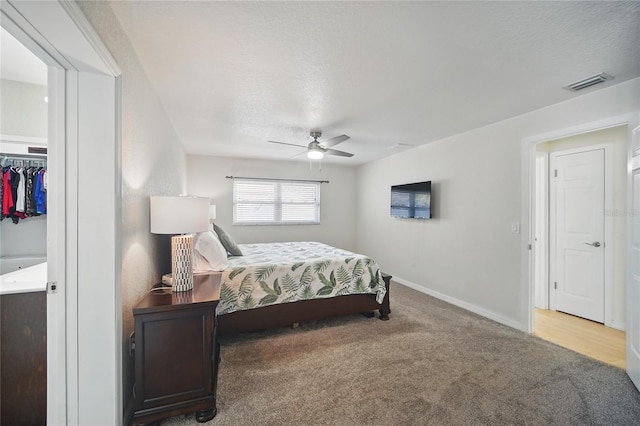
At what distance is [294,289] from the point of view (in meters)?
2.95

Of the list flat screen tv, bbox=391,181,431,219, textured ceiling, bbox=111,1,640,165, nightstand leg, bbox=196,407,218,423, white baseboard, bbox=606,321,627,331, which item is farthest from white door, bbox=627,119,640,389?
nightstand leg, bbox=196,407,218,423

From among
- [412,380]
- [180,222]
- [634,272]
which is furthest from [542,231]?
[180,222]

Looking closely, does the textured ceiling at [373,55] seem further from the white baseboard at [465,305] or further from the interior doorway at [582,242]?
the white baseboard at [465,305]

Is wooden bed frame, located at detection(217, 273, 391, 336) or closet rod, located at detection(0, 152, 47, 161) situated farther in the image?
wooden bed frame, located at detection(217, 273, 391, 336)

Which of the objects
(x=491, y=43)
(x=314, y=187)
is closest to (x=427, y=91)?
(x=491, y=43)

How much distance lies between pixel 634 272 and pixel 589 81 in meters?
1.58

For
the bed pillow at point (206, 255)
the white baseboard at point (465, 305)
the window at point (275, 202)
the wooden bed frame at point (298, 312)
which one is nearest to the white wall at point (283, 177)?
the window at point (275, 202)

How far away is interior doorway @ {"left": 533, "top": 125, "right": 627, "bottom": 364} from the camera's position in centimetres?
295

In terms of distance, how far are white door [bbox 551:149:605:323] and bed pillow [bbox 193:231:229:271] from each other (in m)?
4.30

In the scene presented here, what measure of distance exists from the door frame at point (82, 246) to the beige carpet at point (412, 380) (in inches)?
22.6

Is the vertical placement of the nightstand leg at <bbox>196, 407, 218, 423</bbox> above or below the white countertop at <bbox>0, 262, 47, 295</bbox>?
below

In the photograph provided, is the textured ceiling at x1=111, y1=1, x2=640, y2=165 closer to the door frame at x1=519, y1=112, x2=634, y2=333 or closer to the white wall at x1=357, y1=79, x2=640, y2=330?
the white wall at x1=357, y1=79, x2=640, y2=330

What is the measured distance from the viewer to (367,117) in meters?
3.12

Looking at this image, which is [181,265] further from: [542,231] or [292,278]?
[542,231]
